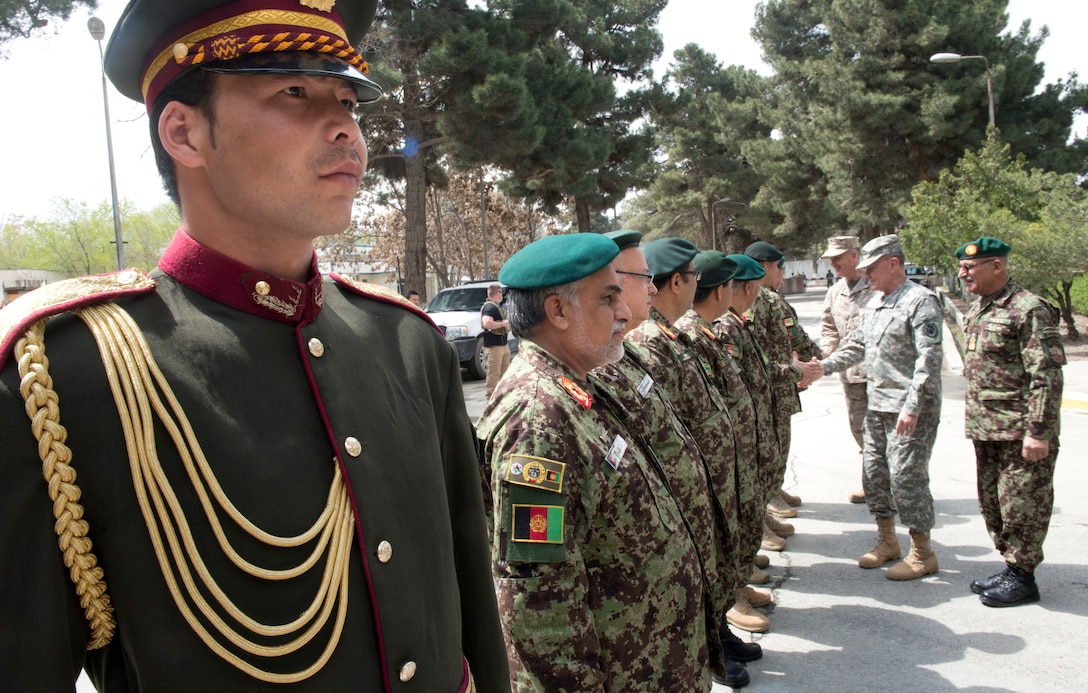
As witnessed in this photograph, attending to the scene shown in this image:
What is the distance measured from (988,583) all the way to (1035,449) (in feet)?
2.84

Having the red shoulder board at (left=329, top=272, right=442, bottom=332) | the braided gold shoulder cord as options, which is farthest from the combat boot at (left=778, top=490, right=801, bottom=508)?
the braided gold shoulder cord

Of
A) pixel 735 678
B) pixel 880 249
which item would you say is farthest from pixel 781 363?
pixel 735 678

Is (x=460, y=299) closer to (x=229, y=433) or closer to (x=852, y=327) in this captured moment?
(x=852, y=327)

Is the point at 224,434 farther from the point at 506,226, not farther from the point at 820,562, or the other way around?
the point at 506,226

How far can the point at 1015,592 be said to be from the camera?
4.17 m

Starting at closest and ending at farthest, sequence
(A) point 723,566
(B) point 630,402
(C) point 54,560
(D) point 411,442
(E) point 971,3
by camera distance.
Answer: (C) point 54,560 → (D) point 411,442 → (B) point 630,402 → (A) point 723,566 → (E) point 971,3

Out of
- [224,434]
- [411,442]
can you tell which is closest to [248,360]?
[224,434]

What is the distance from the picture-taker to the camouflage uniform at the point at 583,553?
6.17 feet

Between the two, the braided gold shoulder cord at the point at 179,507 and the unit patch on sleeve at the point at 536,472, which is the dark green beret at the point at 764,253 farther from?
the braided gold shoulder cord at the point at 179,507

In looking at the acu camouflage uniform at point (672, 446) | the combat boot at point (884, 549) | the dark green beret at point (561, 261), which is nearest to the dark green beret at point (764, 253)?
the combat boot at point (884, 549)

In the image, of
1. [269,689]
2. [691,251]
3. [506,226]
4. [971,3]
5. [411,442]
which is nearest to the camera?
[269,689]

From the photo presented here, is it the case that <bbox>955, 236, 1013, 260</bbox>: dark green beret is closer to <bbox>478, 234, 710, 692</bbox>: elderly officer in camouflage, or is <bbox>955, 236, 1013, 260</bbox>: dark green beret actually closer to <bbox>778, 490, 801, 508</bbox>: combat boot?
<bbox>778, 490, 801, 508</bbox>: combat boot

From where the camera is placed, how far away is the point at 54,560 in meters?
0.91

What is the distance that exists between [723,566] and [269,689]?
7.84 feet
